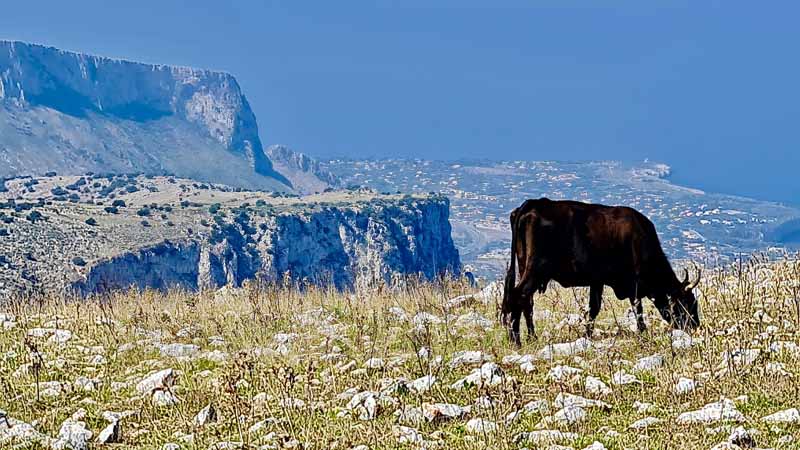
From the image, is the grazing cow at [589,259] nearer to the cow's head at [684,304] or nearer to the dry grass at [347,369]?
the cow's head at [684,304]

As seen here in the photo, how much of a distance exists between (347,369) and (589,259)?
4.39 m

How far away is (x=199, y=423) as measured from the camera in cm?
782

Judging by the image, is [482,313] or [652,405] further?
[482,313]

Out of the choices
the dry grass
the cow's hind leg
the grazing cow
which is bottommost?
the dry grass

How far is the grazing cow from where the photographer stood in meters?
11.8

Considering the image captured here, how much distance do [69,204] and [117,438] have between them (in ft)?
566

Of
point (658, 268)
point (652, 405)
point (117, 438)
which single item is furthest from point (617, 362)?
point (117, 438)

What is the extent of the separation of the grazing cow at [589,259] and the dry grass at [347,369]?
1.44 feet

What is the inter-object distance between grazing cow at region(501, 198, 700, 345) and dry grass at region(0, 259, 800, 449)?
1.44 ft

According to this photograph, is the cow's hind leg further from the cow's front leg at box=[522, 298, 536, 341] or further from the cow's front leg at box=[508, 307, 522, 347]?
the cow's front leg at box=[508, 307, 522, 347]

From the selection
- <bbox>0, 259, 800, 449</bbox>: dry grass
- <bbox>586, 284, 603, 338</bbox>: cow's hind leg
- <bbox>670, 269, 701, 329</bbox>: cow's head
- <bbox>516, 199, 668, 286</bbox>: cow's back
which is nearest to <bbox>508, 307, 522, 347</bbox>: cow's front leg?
<bbox>0, 259, 800, 449</bbox>: dry grass

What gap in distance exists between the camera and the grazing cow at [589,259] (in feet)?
38.8

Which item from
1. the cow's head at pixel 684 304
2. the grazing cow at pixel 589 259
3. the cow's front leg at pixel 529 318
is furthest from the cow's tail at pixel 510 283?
the cow's head at pixel 684 304

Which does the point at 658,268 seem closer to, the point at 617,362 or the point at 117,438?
the point at 617,362
